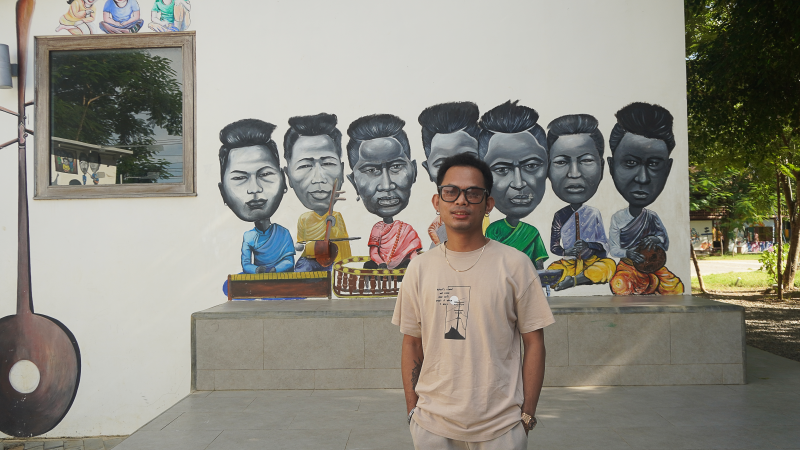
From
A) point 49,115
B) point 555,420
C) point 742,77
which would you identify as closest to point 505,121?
point 555,420

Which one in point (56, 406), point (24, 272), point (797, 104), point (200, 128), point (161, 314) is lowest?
point (56, 406)

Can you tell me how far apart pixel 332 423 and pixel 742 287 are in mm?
15171

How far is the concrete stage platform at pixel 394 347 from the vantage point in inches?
214

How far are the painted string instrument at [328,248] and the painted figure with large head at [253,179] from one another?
1.04 feet

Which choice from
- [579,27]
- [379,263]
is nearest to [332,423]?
[379,263]

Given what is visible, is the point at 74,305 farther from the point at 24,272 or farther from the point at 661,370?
the point at 661,370

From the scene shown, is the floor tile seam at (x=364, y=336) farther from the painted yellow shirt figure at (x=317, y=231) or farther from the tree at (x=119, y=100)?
the tree at (x=119, y=100)

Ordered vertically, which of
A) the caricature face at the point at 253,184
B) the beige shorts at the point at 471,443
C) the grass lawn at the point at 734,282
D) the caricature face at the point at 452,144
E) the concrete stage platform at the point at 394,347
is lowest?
the grass lawn at the point at 734,282

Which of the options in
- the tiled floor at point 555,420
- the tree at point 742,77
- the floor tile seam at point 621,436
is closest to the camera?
the floor tile seam at point 621,436

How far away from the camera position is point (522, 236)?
252 inches

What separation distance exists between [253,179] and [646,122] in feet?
13.6

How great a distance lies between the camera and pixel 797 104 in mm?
8250

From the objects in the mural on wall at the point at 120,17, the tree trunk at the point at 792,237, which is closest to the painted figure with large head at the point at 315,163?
the mural on wall at the point at 120,17

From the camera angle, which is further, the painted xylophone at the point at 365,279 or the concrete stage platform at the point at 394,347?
the painted xylophone at the point at 365,279
